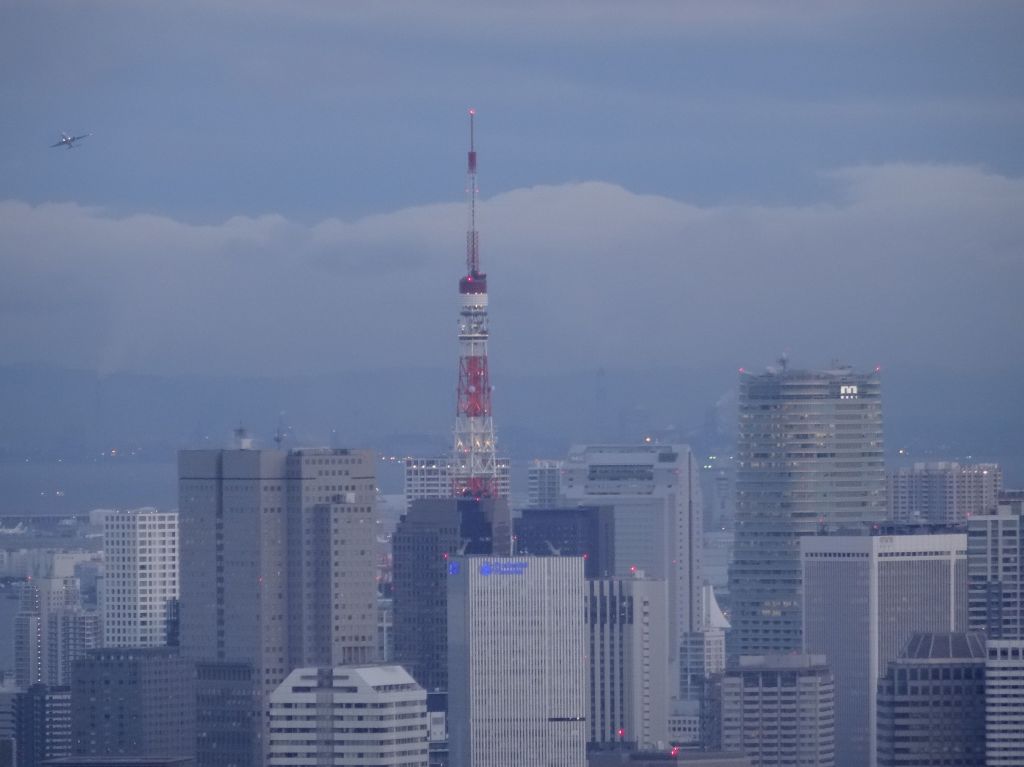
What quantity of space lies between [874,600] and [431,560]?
7.81 m

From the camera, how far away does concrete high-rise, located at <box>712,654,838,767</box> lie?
56.2m

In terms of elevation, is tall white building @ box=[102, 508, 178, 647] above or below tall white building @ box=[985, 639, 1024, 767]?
above

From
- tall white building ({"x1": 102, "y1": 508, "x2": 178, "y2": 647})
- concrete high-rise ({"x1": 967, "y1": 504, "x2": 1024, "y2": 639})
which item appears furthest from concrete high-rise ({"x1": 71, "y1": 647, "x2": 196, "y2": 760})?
concrete high-rise ({"x1": 967, "y1": 504, "x2": 1024, "y2": 639})

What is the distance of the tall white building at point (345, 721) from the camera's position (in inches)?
1777

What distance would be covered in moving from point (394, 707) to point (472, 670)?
7775 millimetres

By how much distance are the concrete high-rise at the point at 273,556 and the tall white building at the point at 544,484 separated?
49.2 feet

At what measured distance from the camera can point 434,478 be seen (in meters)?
65.4

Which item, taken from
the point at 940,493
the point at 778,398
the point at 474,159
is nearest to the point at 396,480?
the point at 474,159

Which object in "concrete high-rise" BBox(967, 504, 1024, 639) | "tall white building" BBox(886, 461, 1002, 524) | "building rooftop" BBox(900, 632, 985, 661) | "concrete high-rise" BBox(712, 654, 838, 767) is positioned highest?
"tall white building" BBox(886, 461, 1002, 524)

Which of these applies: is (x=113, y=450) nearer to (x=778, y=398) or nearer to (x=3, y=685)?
(x=3, y=685)

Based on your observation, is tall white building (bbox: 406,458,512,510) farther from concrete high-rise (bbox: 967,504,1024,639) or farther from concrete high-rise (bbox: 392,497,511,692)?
concrete high-rise (bbox: 967,504,1024,639)

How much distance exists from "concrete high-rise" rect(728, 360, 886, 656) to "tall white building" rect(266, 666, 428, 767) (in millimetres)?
24934

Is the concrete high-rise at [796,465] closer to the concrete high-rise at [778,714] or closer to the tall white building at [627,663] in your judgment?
the tall white building at [627,663]

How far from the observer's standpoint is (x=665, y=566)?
239ft
